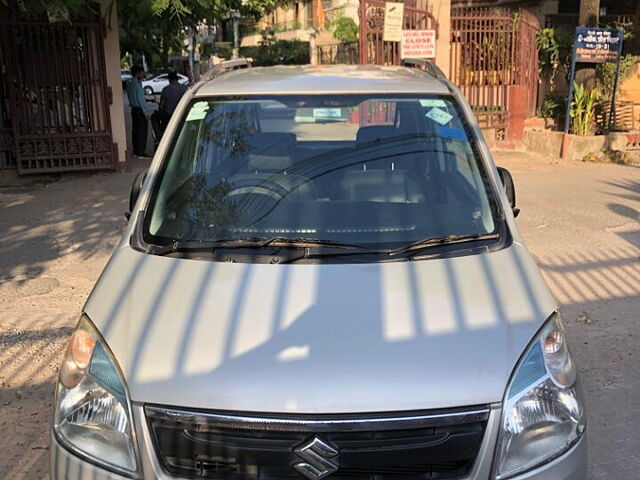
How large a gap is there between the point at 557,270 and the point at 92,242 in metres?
4.88

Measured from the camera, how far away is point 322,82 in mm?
3814

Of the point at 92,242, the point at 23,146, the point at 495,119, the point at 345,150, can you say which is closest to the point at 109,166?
the point at 23,146

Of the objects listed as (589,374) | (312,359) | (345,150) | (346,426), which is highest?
(345,150)

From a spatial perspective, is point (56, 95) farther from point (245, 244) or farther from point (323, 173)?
point (245, 244)

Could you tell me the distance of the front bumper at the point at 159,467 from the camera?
2191 mm

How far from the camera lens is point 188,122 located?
3.70 metres

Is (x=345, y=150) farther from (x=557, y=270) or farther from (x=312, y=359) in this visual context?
(x=557, y=270)

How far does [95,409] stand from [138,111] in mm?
12012

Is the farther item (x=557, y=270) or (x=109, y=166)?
(x=109, y=166)

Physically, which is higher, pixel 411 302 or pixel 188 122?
pixel 188 122

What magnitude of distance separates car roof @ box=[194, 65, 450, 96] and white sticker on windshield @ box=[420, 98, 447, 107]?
0.15 ft

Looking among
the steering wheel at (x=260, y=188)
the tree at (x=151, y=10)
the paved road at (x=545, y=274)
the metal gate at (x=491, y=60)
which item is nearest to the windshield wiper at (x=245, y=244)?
the steering wheel at (x=260, y=188)

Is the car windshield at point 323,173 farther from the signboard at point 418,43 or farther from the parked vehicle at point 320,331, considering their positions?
the signboard at point 418,43

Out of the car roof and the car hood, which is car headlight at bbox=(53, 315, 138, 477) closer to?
the car hood
